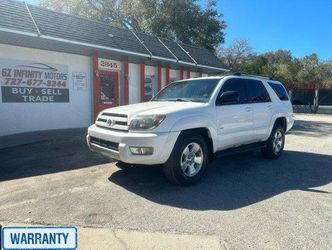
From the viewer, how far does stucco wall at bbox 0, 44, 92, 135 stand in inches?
408

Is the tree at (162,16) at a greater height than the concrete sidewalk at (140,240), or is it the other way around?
the tree at (162,16)

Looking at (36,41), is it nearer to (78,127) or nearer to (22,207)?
(78,127)

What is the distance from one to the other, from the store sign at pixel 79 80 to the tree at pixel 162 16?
12.3 metres

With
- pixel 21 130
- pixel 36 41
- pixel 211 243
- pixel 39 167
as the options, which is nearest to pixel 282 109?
pixel 211 243

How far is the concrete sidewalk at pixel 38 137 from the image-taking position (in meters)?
9.04

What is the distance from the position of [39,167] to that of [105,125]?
211 cm

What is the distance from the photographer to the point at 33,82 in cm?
1090

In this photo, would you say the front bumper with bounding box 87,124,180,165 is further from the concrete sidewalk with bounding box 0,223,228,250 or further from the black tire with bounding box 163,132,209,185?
the concrete sidewalk with bounding box 0,223,228,250

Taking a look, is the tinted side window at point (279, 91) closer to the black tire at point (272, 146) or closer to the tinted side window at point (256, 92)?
the tinted side window at point (256, 92)

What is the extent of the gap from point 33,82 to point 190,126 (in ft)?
25.5

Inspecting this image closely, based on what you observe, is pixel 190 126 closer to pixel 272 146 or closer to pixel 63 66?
pixel 272 146

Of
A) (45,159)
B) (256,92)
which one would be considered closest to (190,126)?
(256,92)

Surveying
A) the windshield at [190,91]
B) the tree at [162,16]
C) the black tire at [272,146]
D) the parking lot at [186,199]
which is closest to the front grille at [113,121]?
the parking lot at [186,199]

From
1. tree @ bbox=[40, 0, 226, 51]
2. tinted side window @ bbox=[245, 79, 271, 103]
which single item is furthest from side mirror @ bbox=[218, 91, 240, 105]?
tree @ bbox=[40, 0, 226, 51]
